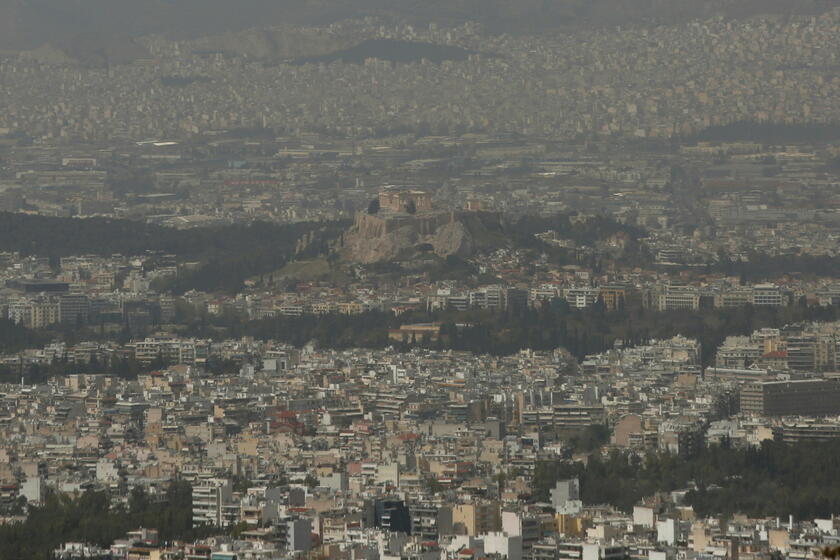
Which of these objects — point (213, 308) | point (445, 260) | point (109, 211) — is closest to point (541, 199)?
point (109, 211)

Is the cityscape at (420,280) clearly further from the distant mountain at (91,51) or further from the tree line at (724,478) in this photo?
the distant mountain at (91,51)

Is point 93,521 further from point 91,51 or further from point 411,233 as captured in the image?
point 91,51

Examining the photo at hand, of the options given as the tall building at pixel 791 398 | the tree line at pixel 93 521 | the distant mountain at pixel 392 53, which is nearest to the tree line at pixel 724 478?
the tree line at pixel 93 521

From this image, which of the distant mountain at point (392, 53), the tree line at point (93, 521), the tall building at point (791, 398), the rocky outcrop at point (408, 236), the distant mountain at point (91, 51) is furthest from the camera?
the distant mountain at point (91, 51)

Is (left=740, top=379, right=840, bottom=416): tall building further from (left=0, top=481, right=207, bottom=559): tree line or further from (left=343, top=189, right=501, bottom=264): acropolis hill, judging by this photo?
(left=343, top=189, right=501, bottom=264): acropolis hill

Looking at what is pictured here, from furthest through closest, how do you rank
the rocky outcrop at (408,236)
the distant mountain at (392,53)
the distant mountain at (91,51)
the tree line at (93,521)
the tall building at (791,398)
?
1. the distant mountain at (91,51)
2. the distant mountain at (392,53)
3. the rocky outcrop at (408,236)
4. the tall building at (791,398)
5. the tree line at (93,521)

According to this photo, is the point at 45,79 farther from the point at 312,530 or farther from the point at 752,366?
the point at 312,530

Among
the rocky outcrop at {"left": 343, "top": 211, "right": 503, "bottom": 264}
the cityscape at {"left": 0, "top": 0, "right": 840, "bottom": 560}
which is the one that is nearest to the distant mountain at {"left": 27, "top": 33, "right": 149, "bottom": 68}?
the cityscape at {"left": 0, "top": 0, "right": 840, "bottom": 560}
